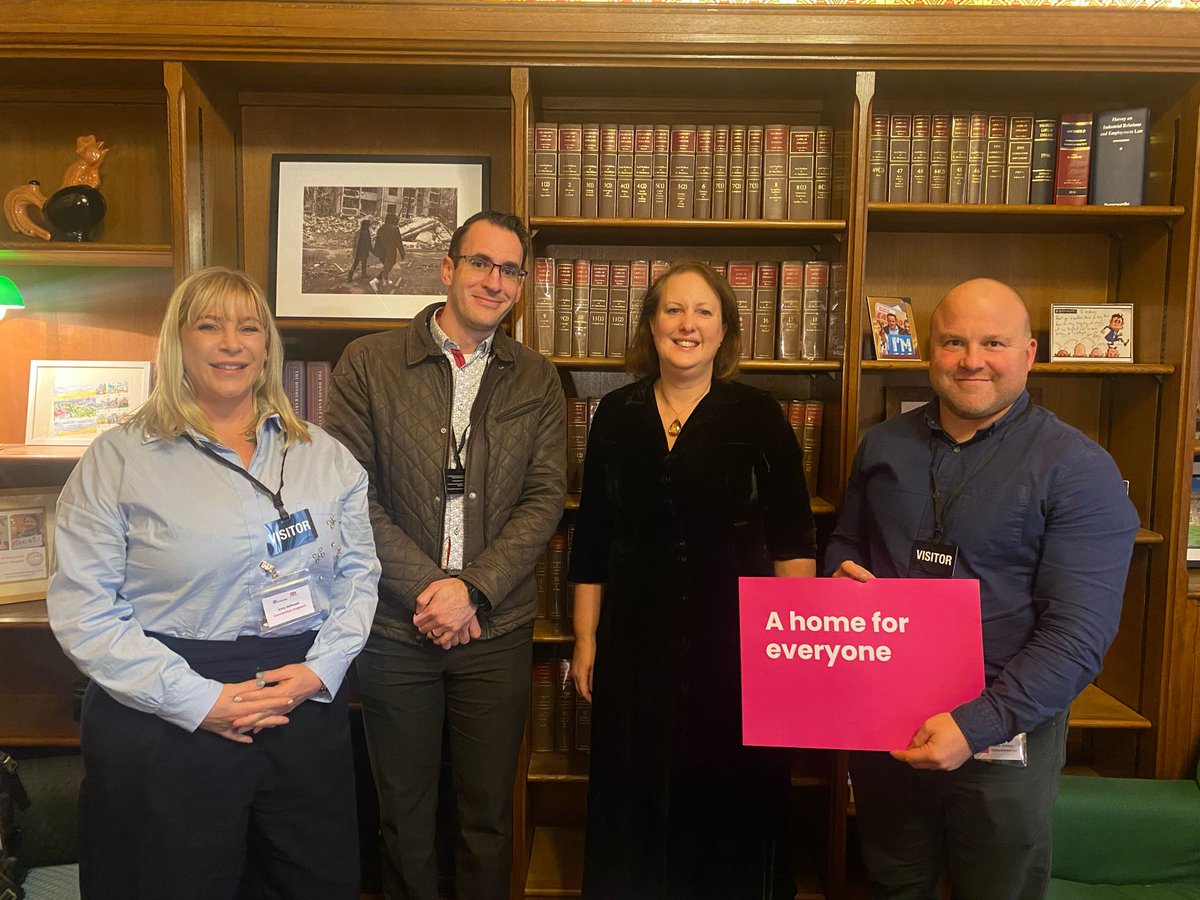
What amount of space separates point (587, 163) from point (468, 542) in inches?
45.0

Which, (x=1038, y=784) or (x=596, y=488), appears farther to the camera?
(x=596, y=488)

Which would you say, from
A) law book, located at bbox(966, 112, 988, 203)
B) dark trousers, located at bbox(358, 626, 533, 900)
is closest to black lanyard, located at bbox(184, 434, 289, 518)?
dark trousers, located at bbox(358, 626, 533, 900)

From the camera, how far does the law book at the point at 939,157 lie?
7.30 feet

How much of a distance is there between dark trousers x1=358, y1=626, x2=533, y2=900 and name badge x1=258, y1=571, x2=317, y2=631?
379 millimetres

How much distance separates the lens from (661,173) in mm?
2242

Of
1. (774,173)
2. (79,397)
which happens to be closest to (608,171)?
(774,173)

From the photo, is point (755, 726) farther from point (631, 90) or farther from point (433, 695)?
point (631, 90)

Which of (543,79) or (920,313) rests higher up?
(543,79)

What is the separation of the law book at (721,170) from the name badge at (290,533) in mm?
1438

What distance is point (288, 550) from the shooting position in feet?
4.71

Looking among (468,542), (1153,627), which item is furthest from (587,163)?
(1153,627)

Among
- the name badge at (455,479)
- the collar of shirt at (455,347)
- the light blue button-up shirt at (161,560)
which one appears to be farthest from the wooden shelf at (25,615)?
the collar of shirt at (455,347)

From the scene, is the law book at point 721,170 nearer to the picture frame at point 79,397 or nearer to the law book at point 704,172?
the law book at point 704,172

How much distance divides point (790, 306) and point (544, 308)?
71cm
